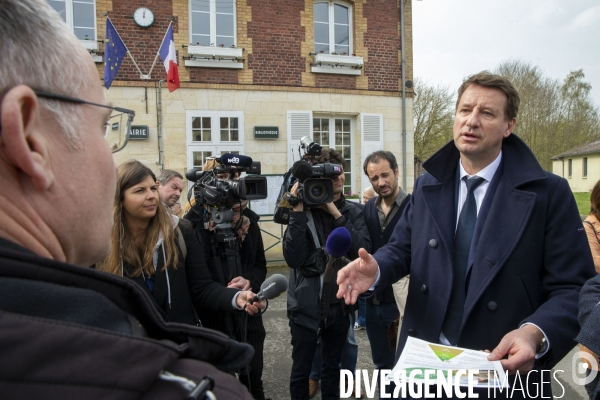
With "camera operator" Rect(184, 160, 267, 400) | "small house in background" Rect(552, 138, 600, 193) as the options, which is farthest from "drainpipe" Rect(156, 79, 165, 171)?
"small house in background" Rect(552, 138, 600, 193)

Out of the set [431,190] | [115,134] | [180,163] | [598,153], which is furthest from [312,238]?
[598,153]

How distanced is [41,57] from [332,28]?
10799 millimetres

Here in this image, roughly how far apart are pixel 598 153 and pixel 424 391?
139 ft

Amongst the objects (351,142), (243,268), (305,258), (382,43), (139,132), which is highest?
(382,43)

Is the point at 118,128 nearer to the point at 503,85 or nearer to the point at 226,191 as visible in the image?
the point at 226,191

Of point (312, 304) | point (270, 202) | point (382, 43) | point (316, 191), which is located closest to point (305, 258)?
point (312, 304)

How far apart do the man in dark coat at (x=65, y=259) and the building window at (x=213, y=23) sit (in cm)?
968

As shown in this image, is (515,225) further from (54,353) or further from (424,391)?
(54,353)

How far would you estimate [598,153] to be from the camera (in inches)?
1426

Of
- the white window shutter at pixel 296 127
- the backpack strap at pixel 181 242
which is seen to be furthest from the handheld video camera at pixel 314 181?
the white window shutter at pixel 296 127

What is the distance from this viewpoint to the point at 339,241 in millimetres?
2387

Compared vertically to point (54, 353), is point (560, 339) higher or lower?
lower

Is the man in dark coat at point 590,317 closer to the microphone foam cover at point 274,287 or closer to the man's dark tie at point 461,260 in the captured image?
the man's dark tie at point 461,260

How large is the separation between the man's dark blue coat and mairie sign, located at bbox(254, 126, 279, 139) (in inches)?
322
